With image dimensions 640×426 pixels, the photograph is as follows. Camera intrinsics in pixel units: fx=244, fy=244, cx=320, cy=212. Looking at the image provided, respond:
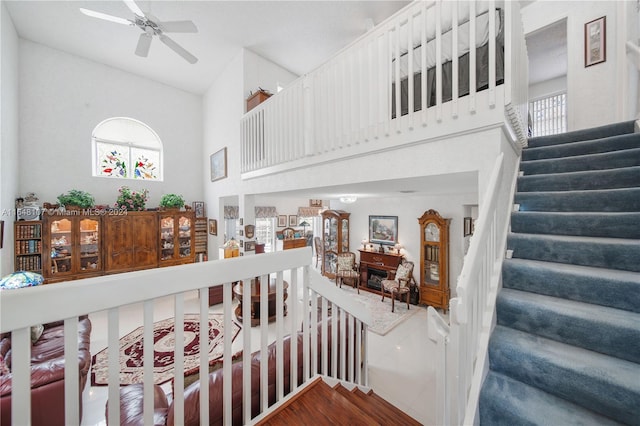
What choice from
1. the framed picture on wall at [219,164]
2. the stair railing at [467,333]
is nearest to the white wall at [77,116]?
the framed picture on wall at [219,164]

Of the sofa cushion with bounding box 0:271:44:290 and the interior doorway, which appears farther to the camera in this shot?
the interior doorway

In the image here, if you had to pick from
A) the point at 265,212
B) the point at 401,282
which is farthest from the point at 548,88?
the point at 265,212

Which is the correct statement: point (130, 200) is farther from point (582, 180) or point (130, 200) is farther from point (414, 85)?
point (582, 180)

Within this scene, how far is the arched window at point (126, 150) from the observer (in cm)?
525

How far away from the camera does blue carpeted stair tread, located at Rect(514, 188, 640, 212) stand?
1804 millimetres

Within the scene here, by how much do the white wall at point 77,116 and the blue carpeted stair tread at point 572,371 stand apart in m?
6.80

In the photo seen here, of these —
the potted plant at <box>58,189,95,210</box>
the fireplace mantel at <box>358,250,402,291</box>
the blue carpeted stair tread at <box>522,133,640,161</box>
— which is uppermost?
the blue carpeted stair tread at <box>522,133,640,161</box>

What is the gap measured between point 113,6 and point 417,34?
4.64m

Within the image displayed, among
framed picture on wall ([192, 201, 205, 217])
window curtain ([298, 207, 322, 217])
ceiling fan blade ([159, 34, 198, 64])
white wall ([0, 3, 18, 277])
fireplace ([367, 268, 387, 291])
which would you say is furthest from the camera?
window curtain ([298, 207, 322, 217])

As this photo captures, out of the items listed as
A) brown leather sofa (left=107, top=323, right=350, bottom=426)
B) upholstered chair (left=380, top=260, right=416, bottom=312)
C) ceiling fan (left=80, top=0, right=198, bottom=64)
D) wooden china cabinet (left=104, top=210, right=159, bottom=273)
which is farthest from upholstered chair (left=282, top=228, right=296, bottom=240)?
brown leather sofa (left=107, top=323, right=350, bottom=426)

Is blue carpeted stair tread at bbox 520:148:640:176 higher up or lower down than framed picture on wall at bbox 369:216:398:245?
higher up

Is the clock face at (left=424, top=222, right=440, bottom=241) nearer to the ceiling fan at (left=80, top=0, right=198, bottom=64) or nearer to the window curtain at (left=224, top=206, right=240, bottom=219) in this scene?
the window curtain at (left=224, top=206, right=240, bottom=219)

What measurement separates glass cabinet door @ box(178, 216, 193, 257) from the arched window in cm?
123

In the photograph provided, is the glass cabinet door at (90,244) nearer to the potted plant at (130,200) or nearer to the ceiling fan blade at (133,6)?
the potted plant at (130,200)
